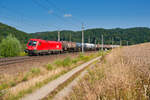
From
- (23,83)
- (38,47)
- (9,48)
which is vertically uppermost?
(38,47)

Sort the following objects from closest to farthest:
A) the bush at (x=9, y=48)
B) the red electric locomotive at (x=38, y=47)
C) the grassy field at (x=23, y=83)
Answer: the grassy field at (x=23, y=83) < the red electric locomotive at (x=38, y=47) < the bush at (x=9, y=48)

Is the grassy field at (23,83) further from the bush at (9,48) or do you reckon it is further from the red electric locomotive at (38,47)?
the bush at (9,48)

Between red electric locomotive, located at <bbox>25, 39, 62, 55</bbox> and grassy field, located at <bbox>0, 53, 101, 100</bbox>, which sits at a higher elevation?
red electric locomotive, located at <bbox>25, 39, 62, 55</bbox>

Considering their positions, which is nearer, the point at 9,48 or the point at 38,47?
the point at 38,47

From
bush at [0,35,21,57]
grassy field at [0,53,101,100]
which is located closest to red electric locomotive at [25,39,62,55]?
bush at [0,35,21,57]

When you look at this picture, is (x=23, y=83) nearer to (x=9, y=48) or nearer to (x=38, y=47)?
(x=38, y=47)

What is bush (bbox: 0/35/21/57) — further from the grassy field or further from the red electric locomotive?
the grassy field

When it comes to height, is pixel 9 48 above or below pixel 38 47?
below

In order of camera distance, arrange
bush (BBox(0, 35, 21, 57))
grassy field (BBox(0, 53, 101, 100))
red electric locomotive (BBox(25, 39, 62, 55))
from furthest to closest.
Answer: bush (BBox(0, 35, 21, 57)) < red electric locomotive (BBox(25, 39, 62, 55)) < grassy field (BBox(0, 53, 101, 100))

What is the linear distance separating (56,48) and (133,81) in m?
35.2

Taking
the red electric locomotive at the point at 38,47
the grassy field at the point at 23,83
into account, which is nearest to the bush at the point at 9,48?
the red electric locomotive at the point at 38,47

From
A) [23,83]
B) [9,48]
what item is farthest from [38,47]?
[23,83]

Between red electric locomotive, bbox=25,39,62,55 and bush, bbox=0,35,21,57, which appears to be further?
bush, bbox=0,35,21,57

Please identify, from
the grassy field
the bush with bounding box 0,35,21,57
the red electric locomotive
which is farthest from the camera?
the bush with bounding box 0,35,21,57
